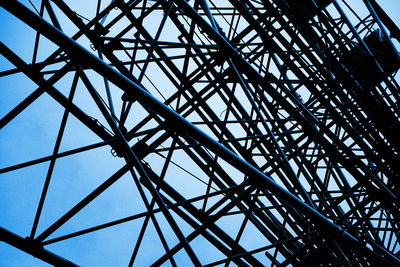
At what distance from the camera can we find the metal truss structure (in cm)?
539

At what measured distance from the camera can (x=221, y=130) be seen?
864 cm

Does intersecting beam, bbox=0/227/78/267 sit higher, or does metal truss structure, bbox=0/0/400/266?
metal truss structure, bbox=0/0/400/266

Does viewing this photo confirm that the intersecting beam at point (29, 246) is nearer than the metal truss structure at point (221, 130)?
Yes

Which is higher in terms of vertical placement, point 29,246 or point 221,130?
point 221,130

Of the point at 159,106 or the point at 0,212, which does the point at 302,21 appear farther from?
the point at 0,212

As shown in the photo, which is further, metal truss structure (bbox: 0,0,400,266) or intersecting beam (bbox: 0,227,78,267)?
metal truss structure (bbox: 0,0,400,266)

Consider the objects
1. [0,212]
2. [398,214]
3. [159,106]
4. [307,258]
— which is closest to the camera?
[159,106]

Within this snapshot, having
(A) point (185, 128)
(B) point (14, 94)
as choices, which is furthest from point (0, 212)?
(A) point (185, 128)

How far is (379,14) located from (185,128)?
9.30 metres

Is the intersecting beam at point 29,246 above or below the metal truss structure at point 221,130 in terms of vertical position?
below

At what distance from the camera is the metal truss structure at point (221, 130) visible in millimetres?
5391

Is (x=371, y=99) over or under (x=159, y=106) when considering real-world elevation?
over

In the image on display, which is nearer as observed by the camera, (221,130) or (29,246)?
(29,246)

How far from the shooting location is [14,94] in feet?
77.0
